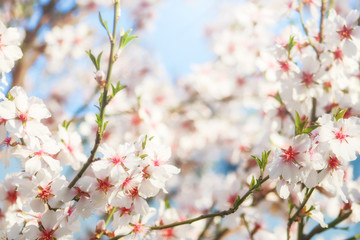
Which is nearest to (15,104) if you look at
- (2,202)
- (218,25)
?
(2,202)

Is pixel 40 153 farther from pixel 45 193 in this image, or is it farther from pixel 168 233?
pixel 168 233

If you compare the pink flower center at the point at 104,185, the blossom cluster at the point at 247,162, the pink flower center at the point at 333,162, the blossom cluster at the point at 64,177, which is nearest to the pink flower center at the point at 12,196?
the blossom cluster at the point at 247,162

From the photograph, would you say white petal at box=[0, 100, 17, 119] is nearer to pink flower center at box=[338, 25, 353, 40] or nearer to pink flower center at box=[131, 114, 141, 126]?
pink flower center at box=[338, 25, 353, 40]

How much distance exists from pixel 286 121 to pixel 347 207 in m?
0.46

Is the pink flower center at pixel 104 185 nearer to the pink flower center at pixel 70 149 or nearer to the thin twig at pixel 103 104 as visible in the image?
the thin twig at pixel 103 104

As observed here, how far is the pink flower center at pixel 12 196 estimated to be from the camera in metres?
1.44

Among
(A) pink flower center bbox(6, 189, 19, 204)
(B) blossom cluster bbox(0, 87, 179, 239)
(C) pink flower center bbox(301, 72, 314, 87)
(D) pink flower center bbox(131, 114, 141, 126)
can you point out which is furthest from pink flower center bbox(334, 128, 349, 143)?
(D) pink flower center bbox(131, 114, 141, 126)

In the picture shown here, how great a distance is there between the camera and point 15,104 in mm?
1188

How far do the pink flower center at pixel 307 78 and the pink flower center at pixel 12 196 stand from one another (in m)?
1.24

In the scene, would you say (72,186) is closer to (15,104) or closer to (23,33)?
(15,104)

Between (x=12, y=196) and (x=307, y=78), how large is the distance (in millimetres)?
1275

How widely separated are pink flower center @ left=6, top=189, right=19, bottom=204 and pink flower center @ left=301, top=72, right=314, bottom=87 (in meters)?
1.24

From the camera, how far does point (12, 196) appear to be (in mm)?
1446

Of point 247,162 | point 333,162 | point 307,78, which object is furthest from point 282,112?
point 247,162
